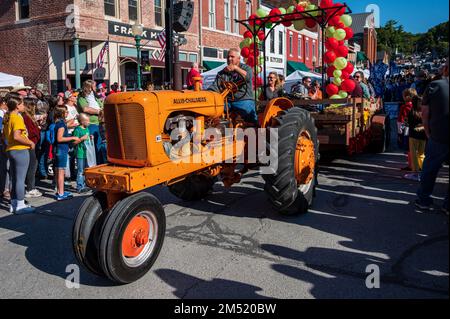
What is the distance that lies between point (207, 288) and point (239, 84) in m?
2.47

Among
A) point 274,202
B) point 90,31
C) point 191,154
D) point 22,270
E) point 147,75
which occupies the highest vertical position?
point 90,31

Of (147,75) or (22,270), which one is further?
(147,75)

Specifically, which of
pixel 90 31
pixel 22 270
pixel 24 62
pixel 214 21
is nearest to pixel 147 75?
pixel 90 31

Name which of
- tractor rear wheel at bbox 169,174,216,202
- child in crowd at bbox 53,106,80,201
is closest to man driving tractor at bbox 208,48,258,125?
tractor rear wheel at bbox 169,174,216,202

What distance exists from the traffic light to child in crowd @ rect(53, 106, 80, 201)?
8.40 ft

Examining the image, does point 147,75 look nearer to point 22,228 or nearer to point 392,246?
point 22,228

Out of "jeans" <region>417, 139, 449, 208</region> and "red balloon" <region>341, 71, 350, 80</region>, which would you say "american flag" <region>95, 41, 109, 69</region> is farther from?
"jeans" <region>417, 139, 449, 208</region>

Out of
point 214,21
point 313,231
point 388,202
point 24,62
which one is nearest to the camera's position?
point 313,231

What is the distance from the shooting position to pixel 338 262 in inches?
144

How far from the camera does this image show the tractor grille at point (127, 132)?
3512 mm

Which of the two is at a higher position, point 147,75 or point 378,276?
point 147,75

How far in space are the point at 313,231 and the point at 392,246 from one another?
2.59 feet

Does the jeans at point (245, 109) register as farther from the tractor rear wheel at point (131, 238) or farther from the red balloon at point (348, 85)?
the red balloon at point (348, 85)

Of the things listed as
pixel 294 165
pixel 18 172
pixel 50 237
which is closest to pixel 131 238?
pixel 50 237
